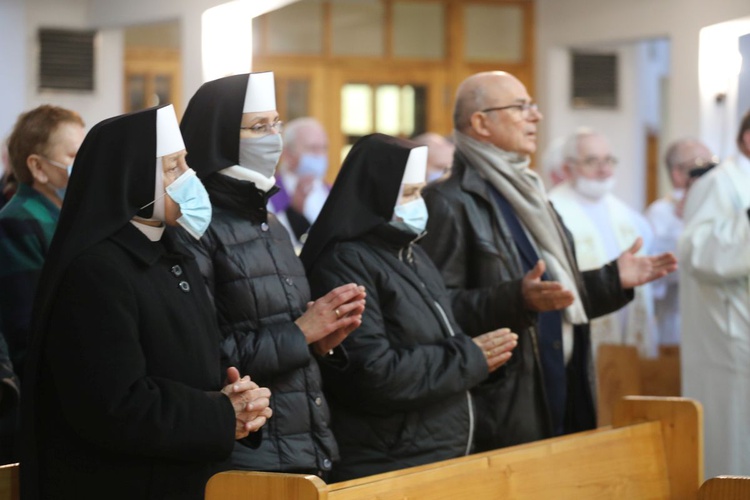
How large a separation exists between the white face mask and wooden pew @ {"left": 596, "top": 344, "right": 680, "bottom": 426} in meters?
1.36

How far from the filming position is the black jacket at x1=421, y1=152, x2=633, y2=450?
4207 mm

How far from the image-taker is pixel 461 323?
4.26 m

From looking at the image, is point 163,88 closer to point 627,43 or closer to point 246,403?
point 627,43

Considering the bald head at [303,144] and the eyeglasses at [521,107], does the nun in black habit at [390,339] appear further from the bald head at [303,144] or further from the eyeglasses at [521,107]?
the bald head at [303,144]

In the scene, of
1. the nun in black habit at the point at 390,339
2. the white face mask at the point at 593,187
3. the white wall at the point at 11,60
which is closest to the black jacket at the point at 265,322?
the nun in black habit at the point at 390,339

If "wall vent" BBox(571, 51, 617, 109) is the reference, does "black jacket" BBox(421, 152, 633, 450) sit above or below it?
below

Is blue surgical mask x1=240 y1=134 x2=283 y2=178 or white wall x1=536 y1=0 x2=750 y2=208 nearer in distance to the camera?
blue surgical mask x1=240 y1=134 x2=283 y2=178

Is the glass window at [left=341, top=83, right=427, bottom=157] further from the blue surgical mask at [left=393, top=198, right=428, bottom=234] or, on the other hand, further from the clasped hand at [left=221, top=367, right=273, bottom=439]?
the clasped hand at [left=221, top=367, right=273, bottom=439]

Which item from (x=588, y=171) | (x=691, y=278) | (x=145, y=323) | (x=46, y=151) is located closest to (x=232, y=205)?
(x=145, y=323)

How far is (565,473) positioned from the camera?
3.47 m

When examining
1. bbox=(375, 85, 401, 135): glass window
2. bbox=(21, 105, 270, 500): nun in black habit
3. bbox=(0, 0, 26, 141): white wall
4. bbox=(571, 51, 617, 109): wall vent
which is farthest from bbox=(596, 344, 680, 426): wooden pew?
bbox=(375, 85, 401, 135): glass window

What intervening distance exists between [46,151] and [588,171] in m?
4.15

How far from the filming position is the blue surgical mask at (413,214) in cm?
378

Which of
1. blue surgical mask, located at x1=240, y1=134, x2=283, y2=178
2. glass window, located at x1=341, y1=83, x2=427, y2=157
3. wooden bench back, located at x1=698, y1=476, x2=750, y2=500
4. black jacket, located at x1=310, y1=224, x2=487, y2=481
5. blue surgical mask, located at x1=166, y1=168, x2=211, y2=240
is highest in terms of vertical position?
glass window, located at x1=341, y1=83, x2=427, y2=157
